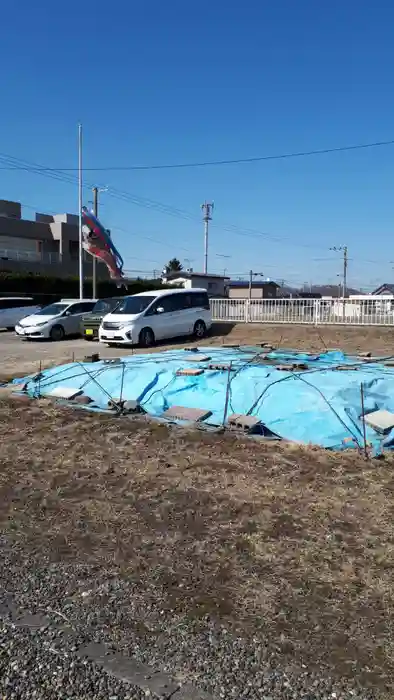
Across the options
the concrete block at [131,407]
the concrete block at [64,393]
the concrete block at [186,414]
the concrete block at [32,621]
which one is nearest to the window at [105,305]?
the concrete block at [64,393]

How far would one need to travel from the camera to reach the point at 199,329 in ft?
57.6

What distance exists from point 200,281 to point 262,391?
138 ft

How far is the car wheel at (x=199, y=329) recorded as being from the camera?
57.1 ft

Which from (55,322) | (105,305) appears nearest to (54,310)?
(55,322)

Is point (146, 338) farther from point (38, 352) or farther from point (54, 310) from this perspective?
point (54, 310)

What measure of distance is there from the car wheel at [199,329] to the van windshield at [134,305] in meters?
2.02

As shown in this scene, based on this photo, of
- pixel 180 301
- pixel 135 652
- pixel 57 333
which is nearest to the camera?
pixel 135 652

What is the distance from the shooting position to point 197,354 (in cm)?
1037

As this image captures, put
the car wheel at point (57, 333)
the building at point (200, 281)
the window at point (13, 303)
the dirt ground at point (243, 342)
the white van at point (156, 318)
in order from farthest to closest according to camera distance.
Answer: the building at point (200, 281), the window at point (13, 303), the car wheel at point (57, 333), the white van at point (156, 318), the dirt ground at point (243, 342)

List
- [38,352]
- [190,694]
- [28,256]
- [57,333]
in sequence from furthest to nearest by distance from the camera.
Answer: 1. [28,256]
2. [57,333]
3. [38,352]
4. [190,694]

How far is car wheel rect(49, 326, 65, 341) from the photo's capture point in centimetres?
1812

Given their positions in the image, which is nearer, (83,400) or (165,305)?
(83,400)

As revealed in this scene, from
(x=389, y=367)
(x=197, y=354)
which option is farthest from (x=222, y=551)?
(x=197, y=354)

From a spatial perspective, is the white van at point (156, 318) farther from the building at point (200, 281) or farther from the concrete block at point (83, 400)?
the building at point (200, 281)
